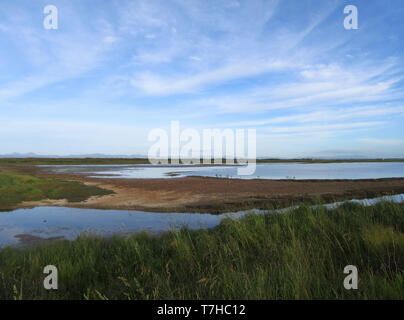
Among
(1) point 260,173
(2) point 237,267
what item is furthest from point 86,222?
(1) point 260,173

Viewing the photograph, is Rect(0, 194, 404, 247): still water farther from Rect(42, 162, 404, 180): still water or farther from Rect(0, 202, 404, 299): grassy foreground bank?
Rect(42, 162, 404, 180): still water

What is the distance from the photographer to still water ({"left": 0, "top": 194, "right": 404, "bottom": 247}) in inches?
343

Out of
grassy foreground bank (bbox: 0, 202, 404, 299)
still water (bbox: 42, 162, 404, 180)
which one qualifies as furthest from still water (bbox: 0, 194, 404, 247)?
still water (bbox: 42, 162, 404, 180)

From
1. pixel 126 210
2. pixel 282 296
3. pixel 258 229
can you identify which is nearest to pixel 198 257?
pixel 258 229

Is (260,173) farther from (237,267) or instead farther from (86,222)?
(237,267)

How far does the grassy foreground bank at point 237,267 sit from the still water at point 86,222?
2400 millimetres

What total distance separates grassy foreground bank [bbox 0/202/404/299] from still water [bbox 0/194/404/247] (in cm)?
240

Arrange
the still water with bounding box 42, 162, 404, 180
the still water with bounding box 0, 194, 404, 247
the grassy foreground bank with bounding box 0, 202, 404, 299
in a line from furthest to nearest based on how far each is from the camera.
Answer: the still water with bounding box 42, 162, 404, 180 < the still water with bounding box 0, 194, 404, 247 < the grassy foreground bank with bounding box 0, 202, 404, 299

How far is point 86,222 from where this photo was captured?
10312mm

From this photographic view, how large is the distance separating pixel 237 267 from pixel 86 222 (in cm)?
866

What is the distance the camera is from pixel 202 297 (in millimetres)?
3148

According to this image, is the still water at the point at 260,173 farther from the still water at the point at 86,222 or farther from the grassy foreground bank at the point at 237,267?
the grassy foreground bank at the point at 237,267

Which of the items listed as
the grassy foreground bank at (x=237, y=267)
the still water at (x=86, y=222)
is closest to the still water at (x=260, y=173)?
the still water at (x=86, y=222)

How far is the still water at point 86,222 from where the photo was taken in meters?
8.71
